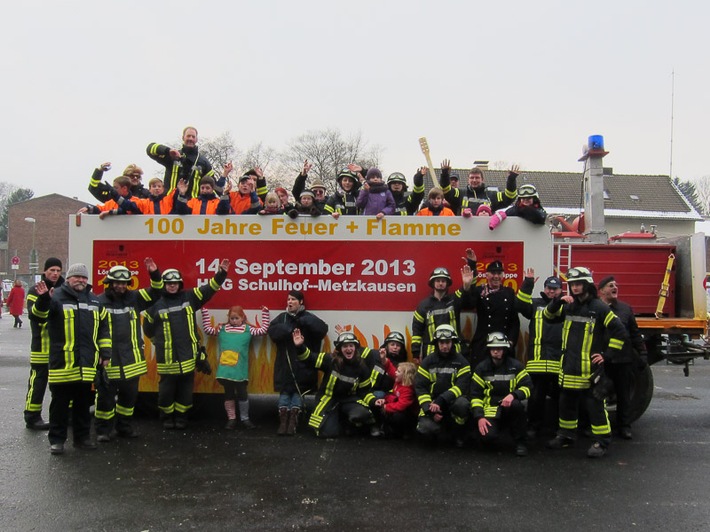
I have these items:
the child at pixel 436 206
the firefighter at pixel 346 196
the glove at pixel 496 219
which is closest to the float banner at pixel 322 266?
the glove at pixel 496 219

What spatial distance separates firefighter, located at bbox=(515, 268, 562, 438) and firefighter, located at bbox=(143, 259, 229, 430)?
10.1 feet

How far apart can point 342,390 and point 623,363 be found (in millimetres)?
2871

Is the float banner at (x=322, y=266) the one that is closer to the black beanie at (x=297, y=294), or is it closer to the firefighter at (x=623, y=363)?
the black beanie at (x=297, y=294)

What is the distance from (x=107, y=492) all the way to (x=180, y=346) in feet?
6.70

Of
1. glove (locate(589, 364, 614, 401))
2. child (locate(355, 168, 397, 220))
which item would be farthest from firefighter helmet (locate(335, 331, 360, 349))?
glove (locate(589, 364, 614, 401))

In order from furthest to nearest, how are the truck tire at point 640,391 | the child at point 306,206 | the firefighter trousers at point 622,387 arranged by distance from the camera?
the child at point 306,206 → the truck tire at point 640,391 → the firefighter trousers at point 622,387

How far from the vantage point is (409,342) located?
722 cm

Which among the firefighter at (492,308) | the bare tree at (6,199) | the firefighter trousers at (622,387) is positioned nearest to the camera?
the firefighter at (492,308)

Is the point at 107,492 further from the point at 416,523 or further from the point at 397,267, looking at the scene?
the point at 397,267

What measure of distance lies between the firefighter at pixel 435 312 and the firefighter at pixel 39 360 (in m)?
3.68

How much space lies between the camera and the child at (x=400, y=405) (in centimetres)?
662

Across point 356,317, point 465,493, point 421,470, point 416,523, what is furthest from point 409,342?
point 416,523

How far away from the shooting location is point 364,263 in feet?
23.8

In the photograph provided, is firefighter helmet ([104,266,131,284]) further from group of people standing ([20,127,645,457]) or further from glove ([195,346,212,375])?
glove ([195,346,212,375])
